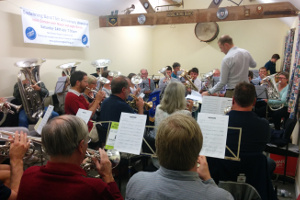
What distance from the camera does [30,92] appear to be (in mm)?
3959

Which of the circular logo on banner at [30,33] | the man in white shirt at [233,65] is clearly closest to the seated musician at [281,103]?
the man in white shirt at [233,65]

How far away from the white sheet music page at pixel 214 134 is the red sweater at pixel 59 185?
0.81 m

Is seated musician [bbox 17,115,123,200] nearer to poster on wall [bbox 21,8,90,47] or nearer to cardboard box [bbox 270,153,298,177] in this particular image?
cardboard box [bbox 270,153,298,177]

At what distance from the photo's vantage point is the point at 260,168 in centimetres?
167

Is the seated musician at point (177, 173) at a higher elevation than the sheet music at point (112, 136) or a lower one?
higher

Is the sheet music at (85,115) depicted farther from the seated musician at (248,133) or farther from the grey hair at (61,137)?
the seated musician at (248,133)

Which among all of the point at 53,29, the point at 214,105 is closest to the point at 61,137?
the point at 214,105

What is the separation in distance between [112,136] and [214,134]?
2.85 feet

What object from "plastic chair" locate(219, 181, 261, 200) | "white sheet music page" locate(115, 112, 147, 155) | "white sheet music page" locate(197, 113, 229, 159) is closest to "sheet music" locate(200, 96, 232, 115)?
"white sheet music page" locate(197, 113, 229, 159)

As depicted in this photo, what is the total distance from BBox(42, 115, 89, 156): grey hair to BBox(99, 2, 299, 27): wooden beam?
216 inches

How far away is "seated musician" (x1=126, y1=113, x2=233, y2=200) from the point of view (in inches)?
35.5

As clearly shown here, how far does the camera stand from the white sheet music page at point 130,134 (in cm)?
180

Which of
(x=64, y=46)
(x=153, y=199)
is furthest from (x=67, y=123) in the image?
(x=64, y=46)

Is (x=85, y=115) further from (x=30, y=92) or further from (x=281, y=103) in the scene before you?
(x=281, y=103)
